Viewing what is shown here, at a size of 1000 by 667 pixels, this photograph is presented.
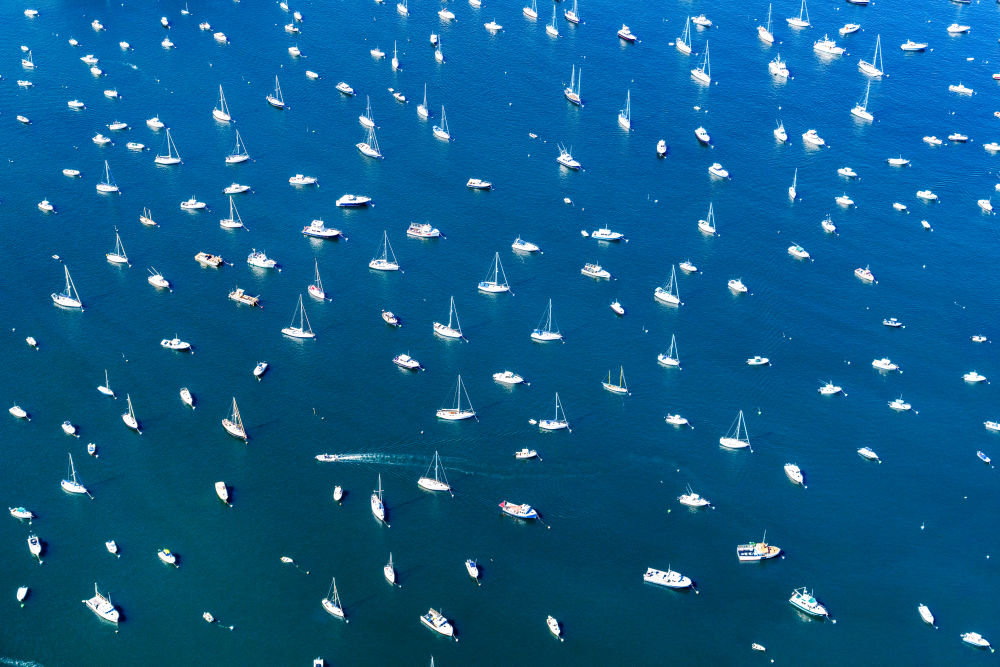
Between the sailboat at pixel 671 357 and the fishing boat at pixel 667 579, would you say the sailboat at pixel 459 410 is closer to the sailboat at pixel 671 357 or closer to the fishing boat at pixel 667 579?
the sailboat at pixel 671 357

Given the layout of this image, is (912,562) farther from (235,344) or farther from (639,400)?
(235,344)

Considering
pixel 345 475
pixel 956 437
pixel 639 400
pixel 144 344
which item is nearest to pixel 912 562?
Answer: pixel 956 437

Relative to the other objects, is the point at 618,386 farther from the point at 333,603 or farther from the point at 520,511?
the point at 333,603

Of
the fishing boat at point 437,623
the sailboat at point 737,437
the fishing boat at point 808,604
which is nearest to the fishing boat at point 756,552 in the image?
the fishing boat at point 808,604

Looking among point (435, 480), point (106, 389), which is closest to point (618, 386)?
point (435, 480)

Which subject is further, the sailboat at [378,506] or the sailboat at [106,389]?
the sailboat at [106,389]
